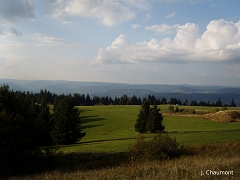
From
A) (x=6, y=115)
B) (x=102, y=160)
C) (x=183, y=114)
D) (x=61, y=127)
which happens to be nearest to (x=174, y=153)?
(x=102, y=160)

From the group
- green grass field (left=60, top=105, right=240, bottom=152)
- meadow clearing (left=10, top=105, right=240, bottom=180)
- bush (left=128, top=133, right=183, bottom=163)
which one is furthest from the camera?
green grass field (left=60, top=105, right=240, bottom=152)

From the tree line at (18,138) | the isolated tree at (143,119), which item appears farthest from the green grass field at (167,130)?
the tree line at (18,138)

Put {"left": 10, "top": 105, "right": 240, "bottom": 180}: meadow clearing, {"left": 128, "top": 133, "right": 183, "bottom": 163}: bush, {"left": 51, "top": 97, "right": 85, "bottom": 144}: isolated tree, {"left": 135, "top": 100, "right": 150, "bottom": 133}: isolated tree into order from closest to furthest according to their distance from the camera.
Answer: {"left": 10, "top": 105, "right": 240, "bottom": 180}: meadow clearing < {"left": 128, "top": 133, "right": 183, "bottom": 163}: bush < {"left": 51, "top": 97, "right": 85, "bottom": 144}: isolated tree < {"left": 135, "top": 100, "right": 150, "bottom": 133}: isolated tree

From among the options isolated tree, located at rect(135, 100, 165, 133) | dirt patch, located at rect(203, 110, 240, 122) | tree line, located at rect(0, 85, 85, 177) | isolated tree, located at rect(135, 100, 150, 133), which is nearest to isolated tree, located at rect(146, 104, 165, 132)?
isolated tree, located at rect(135, 100, 165, 133)

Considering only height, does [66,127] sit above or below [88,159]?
below

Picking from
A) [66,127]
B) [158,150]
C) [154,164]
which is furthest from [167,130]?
[154,164]

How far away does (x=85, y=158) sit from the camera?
1866 cm

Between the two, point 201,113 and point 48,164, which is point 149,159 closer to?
point 48,164

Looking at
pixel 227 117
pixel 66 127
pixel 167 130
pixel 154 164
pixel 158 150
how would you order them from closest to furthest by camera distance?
pixel 154 164 → pixel 158 150 → pixel 66 127 → pixel 167 130 → pixel 227 117

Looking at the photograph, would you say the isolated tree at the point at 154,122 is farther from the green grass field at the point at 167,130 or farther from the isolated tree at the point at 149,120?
the green grass field at the point at 167,130

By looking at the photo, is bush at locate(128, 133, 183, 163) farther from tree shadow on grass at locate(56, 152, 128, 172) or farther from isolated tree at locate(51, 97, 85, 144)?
isolated tree at locate(51, 97, 85, 144)

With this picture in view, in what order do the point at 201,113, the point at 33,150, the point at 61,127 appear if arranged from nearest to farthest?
the point at 33,150 → the point at 61,127 → the point at 201,113

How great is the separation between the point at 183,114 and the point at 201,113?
5102mm

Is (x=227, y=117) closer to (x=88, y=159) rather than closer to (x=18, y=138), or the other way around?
(x=88, y=159)
